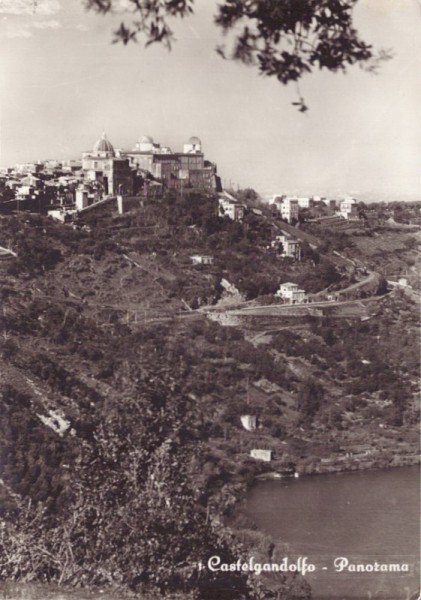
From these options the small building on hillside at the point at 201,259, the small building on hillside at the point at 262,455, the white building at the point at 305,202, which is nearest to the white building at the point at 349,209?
the white building at the point at 305,202

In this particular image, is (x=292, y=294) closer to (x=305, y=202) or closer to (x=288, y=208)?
(x=288, y=208)

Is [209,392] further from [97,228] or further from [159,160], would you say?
[159,160]

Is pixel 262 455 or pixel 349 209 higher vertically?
pixel 349 209

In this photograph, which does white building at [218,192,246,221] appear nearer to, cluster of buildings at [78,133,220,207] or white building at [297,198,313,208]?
cluster of buildings at [78,133,220,207]

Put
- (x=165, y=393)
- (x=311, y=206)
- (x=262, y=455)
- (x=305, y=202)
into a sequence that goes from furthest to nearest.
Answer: (x=311, y=206), (x=305, y=202), (x=262, y=455), (x=165, y=393)

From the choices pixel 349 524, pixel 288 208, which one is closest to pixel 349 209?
pixel 288 208

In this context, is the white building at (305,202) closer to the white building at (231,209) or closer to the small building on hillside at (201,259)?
the white building at (231,209)
